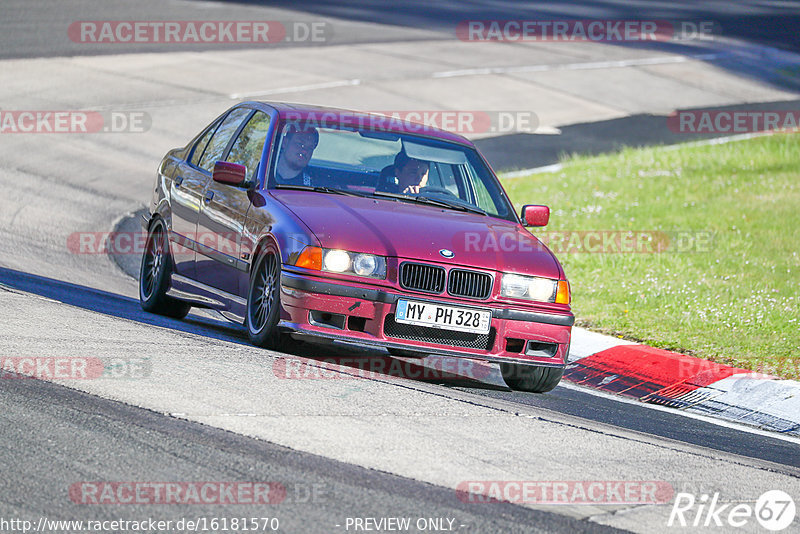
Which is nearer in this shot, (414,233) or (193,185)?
(414,233)

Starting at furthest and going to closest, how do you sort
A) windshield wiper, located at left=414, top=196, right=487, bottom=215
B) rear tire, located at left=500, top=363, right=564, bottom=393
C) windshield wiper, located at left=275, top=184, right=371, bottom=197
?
windshield wiper, located at left=414, top=196, right=487, bottom=215 < windshield wiper, located at left=275, top=184, right=371, bottom=197 < rear tire, located at left=500, top=363, right=564, bottom=393

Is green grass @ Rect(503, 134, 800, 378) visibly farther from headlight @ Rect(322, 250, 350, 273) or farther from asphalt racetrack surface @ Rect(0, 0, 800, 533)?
headlight @ Rect(322, 250, 350, 273)

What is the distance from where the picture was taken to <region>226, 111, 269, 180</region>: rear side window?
8.61 meters

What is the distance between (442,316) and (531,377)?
3.29 feet

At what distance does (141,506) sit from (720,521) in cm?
235

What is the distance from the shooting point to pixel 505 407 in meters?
7.04

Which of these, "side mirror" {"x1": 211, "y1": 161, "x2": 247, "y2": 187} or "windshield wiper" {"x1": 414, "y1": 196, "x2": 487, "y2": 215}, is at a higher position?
"side mirror" {"x1": 211, "y1": 161, "x2": 247, "y2": 187}

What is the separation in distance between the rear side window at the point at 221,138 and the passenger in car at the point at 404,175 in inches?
51.9

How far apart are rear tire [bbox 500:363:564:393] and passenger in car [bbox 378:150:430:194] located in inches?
54.4
